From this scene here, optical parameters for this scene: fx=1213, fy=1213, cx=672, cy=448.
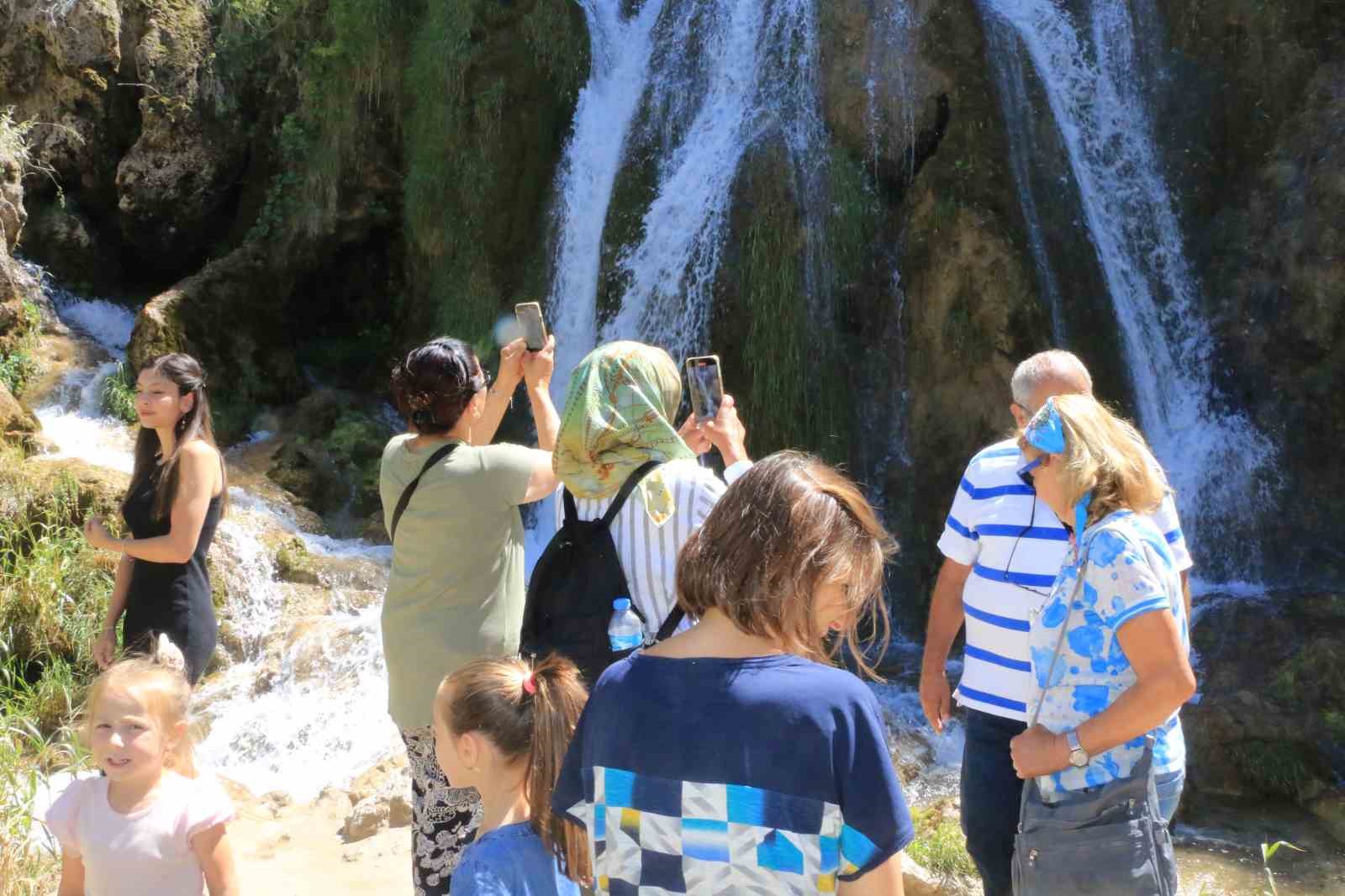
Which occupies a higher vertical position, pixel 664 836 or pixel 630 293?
pixel 630 293

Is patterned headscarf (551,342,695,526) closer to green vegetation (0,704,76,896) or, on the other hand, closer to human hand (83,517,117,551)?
human hand (83,517,117,551)

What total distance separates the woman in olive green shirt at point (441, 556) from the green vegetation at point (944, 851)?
6.68ft

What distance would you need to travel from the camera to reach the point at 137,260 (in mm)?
Result: 11219

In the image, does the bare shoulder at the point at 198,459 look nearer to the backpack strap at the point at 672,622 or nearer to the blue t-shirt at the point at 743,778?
the backpack strap at the point at 672,622

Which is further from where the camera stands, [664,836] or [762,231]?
[762,231]

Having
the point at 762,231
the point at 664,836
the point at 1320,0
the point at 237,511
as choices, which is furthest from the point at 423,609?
the point at 1320,0

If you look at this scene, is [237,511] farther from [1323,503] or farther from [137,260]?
[1323,503]

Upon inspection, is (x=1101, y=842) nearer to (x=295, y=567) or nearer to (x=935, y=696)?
(x=935, y=696)

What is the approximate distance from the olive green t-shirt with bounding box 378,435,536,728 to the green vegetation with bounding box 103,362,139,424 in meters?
6.53

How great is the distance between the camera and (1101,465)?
7.74 ft

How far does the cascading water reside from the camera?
6.24 meters

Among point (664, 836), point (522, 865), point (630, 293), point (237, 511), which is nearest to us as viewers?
point (664, 836)

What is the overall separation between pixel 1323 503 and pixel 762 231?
427 cm

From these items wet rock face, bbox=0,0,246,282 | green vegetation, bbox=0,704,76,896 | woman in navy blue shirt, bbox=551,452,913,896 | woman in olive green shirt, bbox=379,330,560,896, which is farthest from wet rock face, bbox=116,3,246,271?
woman in navy blue shirt, bbox=551,452,913,896
